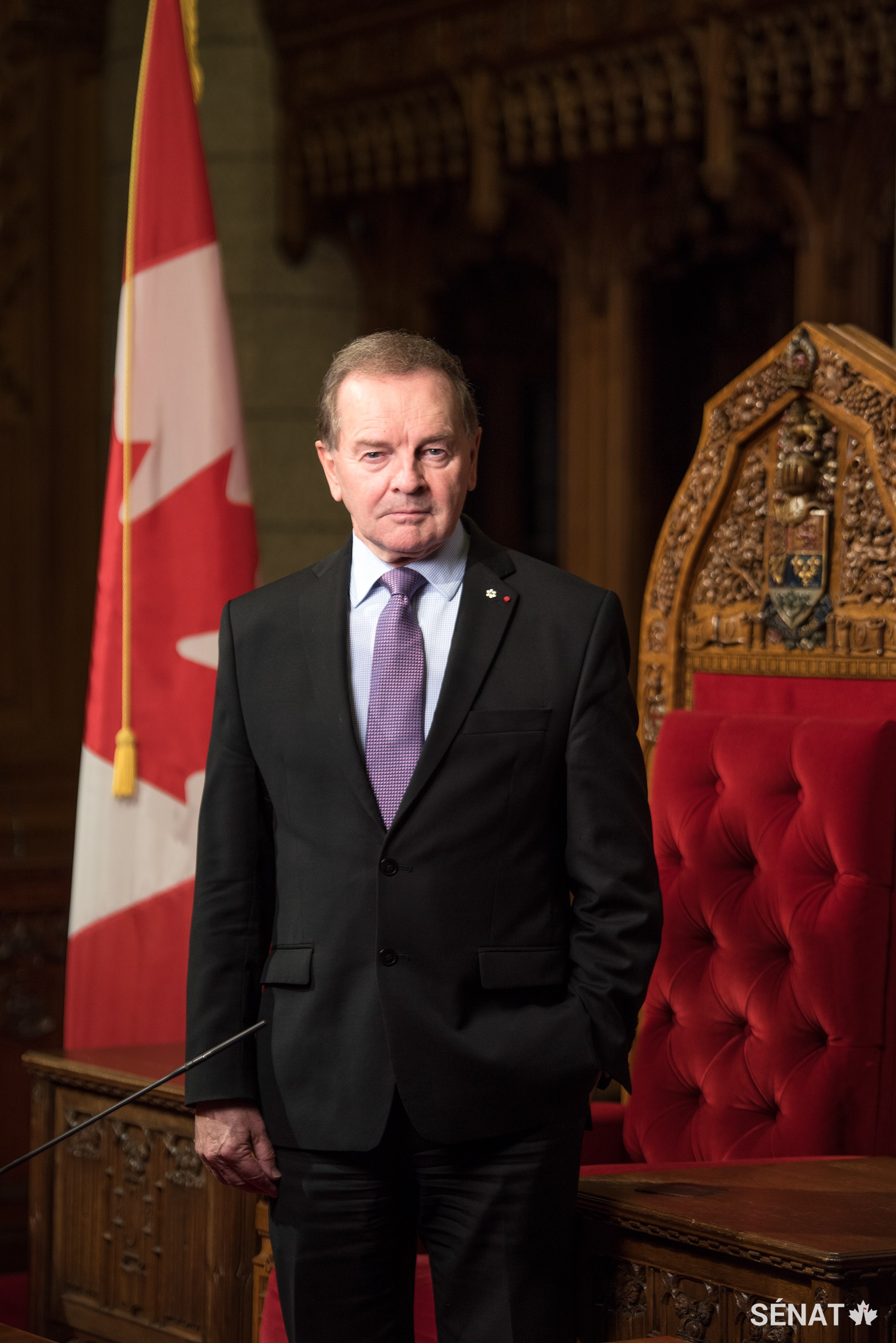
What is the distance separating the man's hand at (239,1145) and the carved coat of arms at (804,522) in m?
1.15

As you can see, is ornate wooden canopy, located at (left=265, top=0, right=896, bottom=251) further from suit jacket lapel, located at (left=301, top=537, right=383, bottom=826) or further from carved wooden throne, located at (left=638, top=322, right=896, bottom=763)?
suit jacket lapel, located at (left=301, top=537, right=383, bottom=826)

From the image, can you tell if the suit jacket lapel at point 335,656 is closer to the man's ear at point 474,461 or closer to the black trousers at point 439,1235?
the man's ear at point 474,461

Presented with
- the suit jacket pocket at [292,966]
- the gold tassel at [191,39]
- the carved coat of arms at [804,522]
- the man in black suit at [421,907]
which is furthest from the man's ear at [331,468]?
the gold tassel at [191,39]

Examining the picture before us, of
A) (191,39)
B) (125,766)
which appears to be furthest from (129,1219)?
(191,39)

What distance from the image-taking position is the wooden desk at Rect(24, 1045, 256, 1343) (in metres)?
2.46

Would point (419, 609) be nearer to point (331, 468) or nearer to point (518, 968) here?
point (331, 468)

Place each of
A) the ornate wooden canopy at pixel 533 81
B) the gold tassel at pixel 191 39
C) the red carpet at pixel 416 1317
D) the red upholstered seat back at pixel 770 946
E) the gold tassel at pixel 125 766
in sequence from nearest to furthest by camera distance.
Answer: the red carpet at pixel 416 1317 → the red upholstered seat back at pixel 770 946 → the gold tassel at pixel 125 766 → the gold tassel at pixel 191 39 → the ornate wooden canopy at pixel 533 81

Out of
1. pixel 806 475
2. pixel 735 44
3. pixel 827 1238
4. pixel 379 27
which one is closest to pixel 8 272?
pixel 379 27

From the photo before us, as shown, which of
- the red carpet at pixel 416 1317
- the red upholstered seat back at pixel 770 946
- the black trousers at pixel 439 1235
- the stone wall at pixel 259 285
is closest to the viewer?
the black trousers at pixel 439 1235

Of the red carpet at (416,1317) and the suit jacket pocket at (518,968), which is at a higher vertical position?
the suit jacket pocket at (518,968)

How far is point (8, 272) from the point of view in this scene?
4.44m

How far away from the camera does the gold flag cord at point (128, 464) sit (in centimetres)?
312

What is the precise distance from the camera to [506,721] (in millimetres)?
1766

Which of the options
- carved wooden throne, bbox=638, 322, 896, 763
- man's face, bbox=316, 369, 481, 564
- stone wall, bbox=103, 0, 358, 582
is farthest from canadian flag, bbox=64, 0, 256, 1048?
man's face, bbox=316, 369, 481, 564
